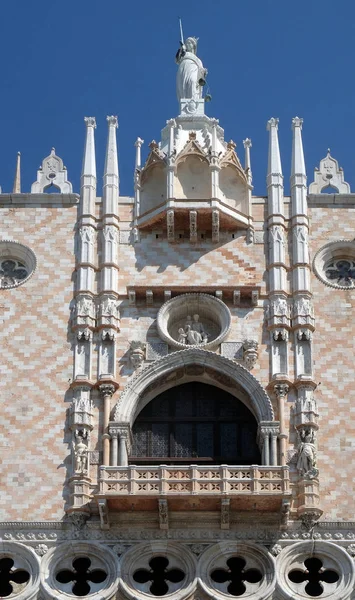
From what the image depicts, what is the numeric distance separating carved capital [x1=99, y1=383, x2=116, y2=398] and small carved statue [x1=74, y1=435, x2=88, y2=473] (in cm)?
106

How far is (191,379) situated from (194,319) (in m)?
1.23

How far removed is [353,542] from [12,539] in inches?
227

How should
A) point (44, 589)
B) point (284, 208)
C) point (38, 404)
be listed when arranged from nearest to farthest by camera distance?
1. point (44, 589)
2. point (38, 404)
3. point (284, 208)

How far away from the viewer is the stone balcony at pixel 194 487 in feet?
96.0

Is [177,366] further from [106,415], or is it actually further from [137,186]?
[137,186]

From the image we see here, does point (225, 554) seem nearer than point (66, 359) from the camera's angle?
Yes

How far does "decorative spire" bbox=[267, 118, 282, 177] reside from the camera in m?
33.5

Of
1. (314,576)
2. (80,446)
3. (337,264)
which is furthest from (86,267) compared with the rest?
(314,576)

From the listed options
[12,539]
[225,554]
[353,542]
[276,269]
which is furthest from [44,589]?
[276,269]

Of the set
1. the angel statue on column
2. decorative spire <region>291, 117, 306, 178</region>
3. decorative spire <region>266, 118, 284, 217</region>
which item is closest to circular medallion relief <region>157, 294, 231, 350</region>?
decorative spire <region>266, 118, 284, 217</region>

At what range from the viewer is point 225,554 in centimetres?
2942

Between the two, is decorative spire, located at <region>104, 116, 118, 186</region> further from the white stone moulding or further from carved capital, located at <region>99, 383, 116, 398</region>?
carved capital, located at <region>99, 383, 116, 398</region>

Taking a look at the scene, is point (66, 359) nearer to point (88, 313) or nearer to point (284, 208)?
point (88, 313)

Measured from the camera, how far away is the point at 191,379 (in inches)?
1243
